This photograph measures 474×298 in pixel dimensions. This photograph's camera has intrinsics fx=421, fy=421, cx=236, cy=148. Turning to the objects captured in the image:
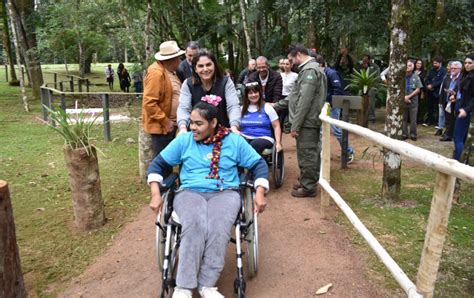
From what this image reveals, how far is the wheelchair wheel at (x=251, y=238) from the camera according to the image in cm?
314

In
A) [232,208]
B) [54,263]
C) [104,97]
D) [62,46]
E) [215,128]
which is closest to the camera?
[232,208]

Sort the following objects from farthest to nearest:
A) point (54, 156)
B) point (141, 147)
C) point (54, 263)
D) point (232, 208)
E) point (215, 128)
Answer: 1. point (54, 156)
2. point (141, 147)
3. point (54, 263)
4. point (215, 128)
5. point (232, 208)

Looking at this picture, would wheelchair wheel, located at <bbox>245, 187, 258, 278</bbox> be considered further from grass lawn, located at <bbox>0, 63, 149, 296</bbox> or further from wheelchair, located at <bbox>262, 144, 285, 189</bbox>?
wheelchair, located at <bbox>262, 144, 285, 189</bbox>

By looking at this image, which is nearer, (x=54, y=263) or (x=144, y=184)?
(x=54, y=263)

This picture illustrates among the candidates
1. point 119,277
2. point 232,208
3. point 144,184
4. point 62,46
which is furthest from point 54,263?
point 62,46

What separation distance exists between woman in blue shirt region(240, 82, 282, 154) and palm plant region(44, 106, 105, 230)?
1.92 m

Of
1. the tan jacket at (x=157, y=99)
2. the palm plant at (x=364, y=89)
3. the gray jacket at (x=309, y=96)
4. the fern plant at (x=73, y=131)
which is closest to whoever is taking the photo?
the fern plant at (x=73, y=131)

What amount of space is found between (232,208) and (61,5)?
57.3ft

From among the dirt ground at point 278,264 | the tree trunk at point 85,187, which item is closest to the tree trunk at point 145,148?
the dirt ground at point 278,264

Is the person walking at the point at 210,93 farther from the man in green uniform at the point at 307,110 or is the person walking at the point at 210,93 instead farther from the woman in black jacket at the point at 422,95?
the woman in black jacket at the point at 422,95

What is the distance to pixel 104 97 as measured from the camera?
827 centimetres

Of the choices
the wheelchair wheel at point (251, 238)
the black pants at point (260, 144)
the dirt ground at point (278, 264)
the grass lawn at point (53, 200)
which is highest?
the black pants at point (260, 144)

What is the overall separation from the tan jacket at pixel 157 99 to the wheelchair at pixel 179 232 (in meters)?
1.48

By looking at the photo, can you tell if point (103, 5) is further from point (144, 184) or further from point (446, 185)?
point (446, 185)
